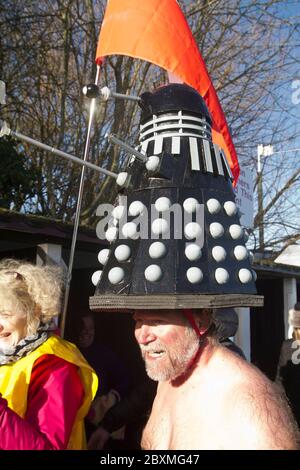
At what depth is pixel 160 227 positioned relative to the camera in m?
1.72

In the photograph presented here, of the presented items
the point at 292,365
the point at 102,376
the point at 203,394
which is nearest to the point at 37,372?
the point at 203,394

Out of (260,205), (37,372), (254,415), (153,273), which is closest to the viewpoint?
(254,415)

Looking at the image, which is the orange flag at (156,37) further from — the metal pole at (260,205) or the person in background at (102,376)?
the metal pole at (260,205)

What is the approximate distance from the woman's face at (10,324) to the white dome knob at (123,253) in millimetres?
628

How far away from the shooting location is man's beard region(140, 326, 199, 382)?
1.69 meters

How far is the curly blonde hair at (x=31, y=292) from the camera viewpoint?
7.04 ft

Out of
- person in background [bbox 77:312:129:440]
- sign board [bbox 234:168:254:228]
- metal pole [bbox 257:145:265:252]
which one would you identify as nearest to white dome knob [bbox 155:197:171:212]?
person in background [bbox 77:312:129:440]

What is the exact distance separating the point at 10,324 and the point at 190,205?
0.94 meters

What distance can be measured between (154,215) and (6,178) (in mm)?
5811

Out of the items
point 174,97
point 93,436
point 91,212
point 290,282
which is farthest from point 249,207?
point 174,97

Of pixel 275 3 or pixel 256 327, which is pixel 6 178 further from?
pixel 275 3

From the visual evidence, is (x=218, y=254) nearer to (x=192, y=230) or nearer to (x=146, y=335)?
(x=192, y=230)

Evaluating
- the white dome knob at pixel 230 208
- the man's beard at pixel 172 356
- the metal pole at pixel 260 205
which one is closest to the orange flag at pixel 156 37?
the white dome knob at pixel 230 208

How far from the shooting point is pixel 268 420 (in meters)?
1.43
